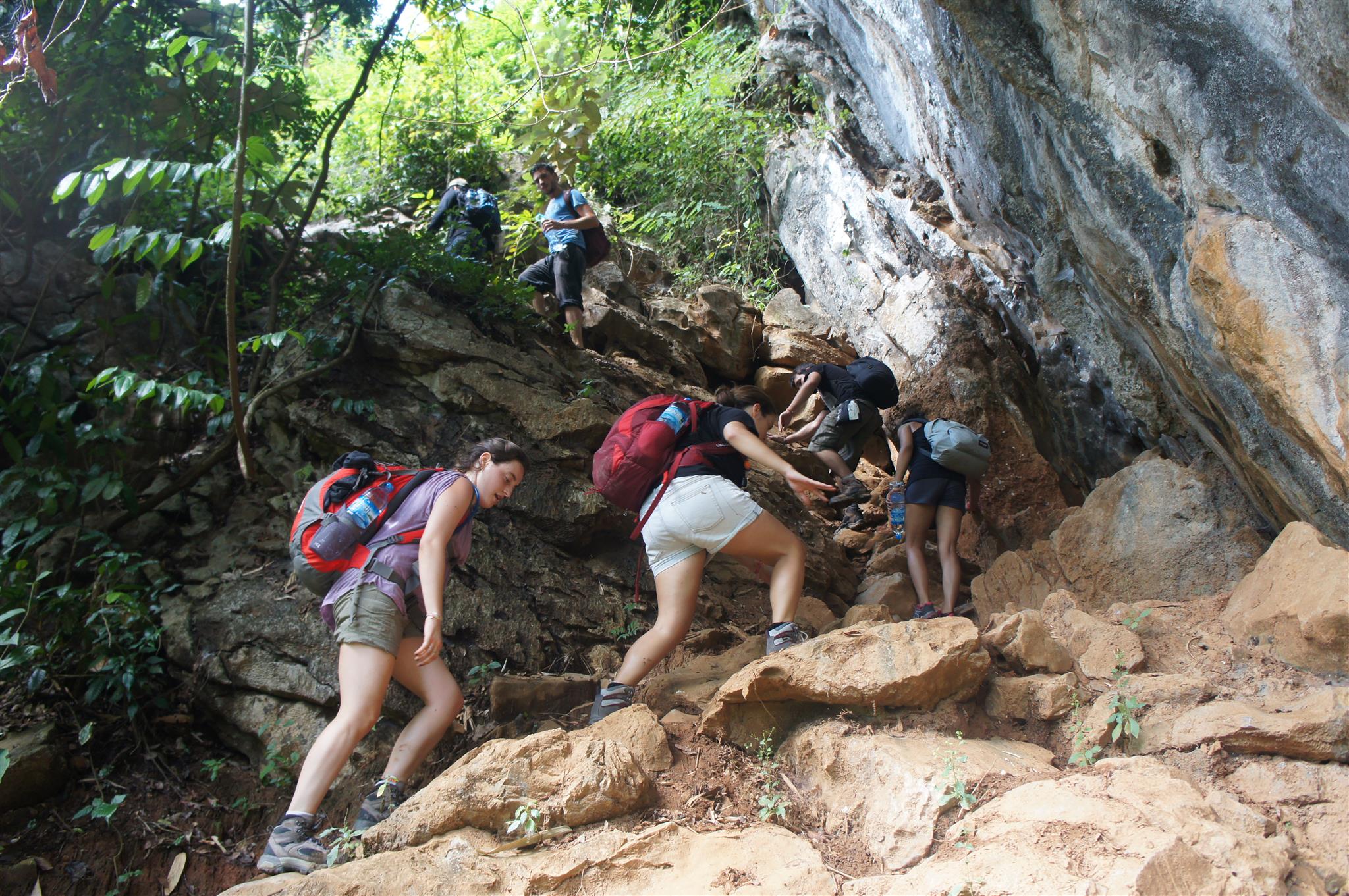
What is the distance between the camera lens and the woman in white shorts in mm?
4090

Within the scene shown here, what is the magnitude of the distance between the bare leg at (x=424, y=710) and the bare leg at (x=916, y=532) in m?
3.43

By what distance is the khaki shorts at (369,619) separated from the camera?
11.9ft

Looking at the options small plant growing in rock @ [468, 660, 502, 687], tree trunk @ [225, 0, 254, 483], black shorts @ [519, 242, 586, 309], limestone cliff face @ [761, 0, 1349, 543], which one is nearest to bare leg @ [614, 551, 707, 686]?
small plant growing in rock @ [468, 660, 502, 687]

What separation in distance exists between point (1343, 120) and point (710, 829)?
3473 millimetres

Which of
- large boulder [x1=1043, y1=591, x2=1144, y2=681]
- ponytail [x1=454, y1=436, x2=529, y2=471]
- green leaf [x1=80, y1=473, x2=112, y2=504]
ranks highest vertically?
green leaf [x1=80, y1=473, x2=112, y2=504]

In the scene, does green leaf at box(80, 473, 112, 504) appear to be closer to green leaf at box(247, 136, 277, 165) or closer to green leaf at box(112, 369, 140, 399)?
green leaf at box(112, 369, 140, 399)

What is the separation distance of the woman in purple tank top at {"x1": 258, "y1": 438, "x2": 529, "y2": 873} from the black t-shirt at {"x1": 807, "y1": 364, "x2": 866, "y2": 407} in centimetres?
428

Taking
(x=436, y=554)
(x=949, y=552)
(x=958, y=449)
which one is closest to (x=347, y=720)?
(x=436, y=554)

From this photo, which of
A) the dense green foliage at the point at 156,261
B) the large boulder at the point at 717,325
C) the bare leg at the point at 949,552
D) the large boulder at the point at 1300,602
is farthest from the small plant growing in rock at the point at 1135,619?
the large boulder at the point at 717,325

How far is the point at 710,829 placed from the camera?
3.27 m

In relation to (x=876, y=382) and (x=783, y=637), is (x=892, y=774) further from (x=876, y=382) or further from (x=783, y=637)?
(x=876, y=382)

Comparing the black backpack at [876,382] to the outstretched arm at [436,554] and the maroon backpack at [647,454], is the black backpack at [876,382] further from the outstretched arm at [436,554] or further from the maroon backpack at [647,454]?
the outstretched arm at [436,554]

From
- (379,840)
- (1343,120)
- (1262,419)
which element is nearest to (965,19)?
(1343,120)

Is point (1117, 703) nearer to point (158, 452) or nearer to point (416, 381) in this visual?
point (416, 381)
